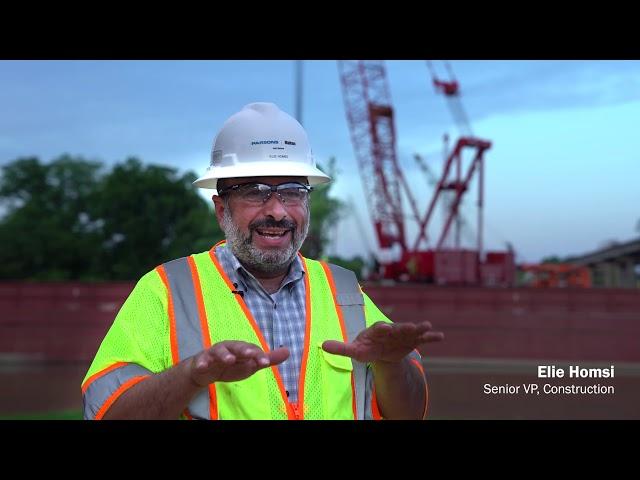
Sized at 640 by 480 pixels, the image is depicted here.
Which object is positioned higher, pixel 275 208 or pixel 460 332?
pixel 275 208

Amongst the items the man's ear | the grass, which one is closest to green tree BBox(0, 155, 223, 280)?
the grass

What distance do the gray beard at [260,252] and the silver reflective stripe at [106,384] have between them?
1.11 feet

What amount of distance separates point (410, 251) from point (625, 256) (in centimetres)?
806

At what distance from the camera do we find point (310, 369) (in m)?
1.63

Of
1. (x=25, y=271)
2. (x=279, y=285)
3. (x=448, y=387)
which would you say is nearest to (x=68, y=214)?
(x=25, y=271)

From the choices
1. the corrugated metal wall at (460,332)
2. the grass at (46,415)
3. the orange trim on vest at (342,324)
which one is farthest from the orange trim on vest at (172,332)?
the corrugated metal wall at (460,332)

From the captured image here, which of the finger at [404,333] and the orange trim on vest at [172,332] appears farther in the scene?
the orange trim on vest at [172,332]

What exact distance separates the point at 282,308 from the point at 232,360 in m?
0.44

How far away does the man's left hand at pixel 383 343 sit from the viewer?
136 centimetres

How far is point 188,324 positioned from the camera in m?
1.56

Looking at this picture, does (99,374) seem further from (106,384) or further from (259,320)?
(259,320)

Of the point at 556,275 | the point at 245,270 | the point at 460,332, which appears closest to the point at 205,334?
the point at 245,270

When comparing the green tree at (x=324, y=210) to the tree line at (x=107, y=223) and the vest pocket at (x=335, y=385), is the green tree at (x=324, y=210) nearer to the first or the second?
the tree line at (x=107, y=223)
